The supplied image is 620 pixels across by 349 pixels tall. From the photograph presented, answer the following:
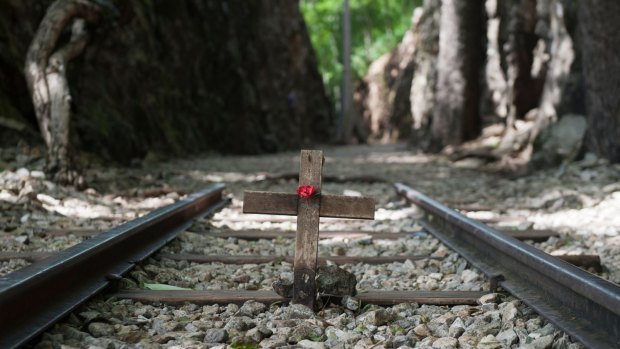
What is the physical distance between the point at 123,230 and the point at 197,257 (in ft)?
1.42

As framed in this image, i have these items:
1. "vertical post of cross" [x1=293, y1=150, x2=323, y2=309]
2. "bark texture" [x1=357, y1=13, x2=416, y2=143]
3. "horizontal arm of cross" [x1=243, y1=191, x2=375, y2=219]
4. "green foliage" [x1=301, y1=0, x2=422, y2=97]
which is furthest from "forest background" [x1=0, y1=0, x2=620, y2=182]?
"green foliage" [x1=301, y1=0, x2=422, y2=97]

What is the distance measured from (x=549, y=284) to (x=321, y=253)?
1.58 meters

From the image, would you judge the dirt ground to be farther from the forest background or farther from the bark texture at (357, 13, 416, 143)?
the bark texture at (357, 13, 416, 143)

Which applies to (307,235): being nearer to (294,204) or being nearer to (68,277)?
(294,204)

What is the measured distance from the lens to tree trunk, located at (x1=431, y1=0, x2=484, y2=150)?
511 inches

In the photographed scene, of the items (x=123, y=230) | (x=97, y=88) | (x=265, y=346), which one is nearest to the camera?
(x=265, y=346)

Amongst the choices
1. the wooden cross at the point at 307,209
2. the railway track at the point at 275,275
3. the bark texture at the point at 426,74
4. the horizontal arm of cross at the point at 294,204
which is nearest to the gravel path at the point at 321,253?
the railway track at the point at 275,275

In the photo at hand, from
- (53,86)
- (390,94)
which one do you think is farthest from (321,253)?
(390,94)

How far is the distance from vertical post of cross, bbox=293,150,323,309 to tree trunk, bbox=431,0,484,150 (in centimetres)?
1088

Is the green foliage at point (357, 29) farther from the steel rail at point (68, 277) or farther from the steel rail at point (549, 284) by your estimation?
the steel rail at point (68, 277)

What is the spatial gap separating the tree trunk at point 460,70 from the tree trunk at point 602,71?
5427 mm

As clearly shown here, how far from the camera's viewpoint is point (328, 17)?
39.5 m

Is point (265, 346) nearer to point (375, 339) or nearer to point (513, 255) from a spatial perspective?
point (375, 339)

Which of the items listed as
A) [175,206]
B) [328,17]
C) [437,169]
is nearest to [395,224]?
[175,206]
